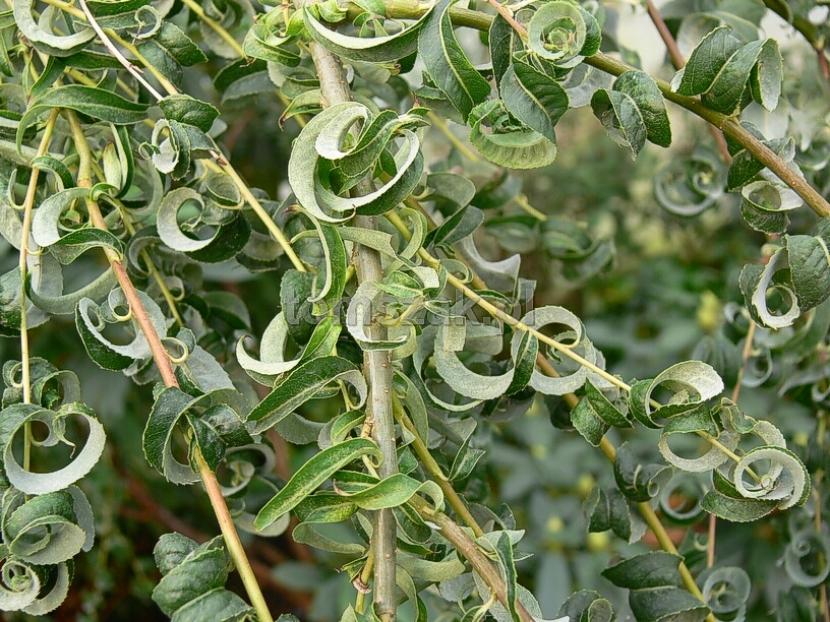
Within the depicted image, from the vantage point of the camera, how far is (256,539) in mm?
1394

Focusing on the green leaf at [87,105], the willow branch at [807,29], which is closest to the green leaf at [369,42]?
the green leaf at [87,105]

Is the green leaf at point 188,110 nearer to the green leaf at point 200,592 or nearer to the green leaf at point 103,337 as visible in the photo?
the green leaf at point 103,337

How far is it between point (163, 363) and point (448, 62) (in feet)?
0.53

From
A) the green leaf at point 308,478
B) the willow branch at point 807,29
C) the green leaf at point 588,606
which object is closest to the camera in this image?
the green leaf at point 308,478

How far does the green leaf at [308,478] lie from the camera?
1.05 feet

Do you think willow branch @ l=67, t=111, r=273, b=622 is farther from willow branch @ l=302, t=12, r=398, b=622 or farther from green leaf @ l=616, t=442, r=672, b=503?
green leaf @ l=616, t=442, r=672, b=503

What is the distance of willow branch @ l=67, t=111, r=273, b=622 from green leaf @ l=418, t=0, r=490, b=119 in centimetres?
A: 15

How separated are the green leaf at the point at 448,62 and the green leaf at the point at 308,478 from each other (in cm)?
14

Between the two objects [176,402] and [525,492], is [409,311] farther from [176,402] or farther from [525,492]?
[525,492]

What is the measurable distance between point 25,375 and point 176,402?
0.07 m

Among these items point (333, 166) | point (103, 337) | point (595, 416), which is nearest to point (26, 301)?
point (103, 337)

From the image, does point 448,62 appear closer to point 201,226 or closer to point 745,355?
point 201,226

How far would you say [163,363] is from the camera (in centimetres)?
35

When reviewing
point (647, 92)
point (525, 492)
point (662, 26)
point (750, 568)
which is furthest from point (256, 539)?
point (647, 92)
